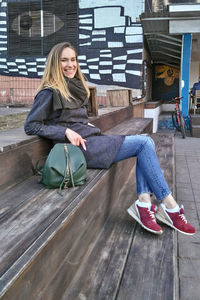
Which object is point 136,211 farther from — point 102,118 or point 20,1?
point 20,1

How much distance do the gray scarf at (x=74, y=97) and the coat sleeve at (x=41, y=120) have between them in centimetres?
5

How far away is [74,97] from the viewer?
94.7 inches

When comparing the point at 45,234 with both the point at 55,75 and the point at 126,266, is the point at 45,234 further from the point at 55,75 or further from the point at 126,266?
the point at 55,75

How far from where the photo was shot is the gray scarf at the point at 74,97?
7.41ft

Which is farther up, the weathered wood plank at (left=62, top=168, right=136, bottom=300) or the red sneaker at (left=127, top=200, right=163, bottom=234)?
the red sneaker at (left=127, top=200, right=163, bottom=234)

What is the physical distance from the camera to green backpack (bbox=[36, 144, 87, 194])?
186 cm

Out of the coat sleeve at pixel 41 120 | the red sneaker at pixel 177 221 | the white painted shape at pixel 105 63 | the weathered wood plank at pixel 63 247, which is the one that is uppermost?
the white painted shape at pixel 105 63

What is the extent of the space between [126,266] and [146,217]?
477mm

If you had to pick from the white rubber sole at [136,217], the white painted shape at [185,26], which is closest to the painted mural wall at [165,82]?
the white painted shape at [185,26]

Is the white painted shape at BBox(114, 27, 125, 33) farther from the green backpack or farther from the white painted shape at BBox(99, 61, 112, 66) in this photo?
the green backpack

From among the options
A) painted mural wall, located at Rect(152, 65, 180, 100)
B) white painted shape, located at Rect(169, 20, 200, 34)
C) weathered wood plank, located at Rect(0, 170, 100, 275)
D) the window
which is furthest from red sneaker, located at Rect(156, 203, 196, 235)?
painted mural wall, located at Rect(152, 65, 180, 100)

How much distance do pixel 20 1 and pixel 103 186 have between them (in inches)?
474

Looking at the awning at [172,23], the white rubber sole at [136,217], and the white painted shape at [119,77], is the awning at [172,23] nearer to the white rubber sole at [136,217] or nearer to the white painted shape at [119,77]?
the white painted shape at [119,77]

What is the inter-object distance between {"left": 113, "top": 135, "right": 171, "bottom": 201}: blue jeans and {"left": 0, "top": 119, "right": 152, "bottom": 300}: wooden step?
28 cm
